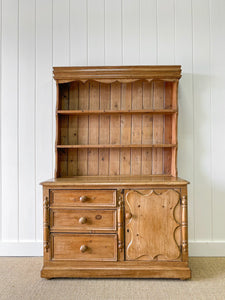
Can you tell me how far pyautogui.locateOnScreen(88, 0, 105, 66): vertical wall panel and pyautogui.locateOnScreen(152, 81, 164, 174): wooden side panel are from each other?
691 millimetres

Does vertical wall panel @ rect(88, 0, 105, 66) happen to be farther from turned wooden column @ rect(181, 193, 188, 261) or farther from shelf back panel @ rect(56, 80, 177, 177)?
turned wooden column @ rect(181, 193, 188, 261)

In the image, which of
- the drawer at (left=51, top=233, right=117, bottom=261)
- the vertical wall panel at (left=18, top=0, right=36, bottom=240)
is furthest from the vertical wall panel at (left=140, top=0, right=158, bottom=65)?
the drawer at (left=51, top=233, right=117, bottom=261)

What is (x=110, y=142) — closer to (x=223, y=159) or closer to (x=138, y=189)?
(x=138, y=189)

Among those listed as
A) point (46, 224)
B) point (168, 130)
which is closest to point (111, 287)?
point (46, 224)

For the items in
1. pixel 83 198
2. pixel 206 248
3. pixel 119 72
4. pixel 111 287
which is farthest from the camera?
pixel 206 248

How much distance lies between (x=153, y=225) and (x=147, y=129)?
0.94 meters

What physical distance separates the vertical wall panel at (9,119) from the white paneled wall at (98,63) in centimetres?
1

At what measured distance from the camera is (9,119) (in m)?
→ 2.40

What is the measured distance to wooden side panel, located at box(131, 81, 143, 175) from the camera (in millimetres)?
2309

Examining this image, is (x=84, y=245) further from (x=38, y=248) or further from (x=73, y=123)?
(x=73, y=123)

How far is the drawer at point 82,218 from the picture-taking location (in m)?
1.86

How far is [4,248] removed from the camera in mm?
2350

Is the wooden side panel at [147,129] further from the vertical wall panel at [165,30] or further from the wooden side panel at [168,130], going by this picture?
the vertical wall panel at [165,30]

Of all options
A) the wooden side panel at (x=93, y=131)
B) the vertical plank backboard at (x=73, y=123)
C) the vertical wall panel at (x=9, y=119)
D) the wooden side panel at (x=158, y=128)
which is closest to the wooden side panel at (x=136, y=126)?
the wooden side panel at (x=158, y=128)
